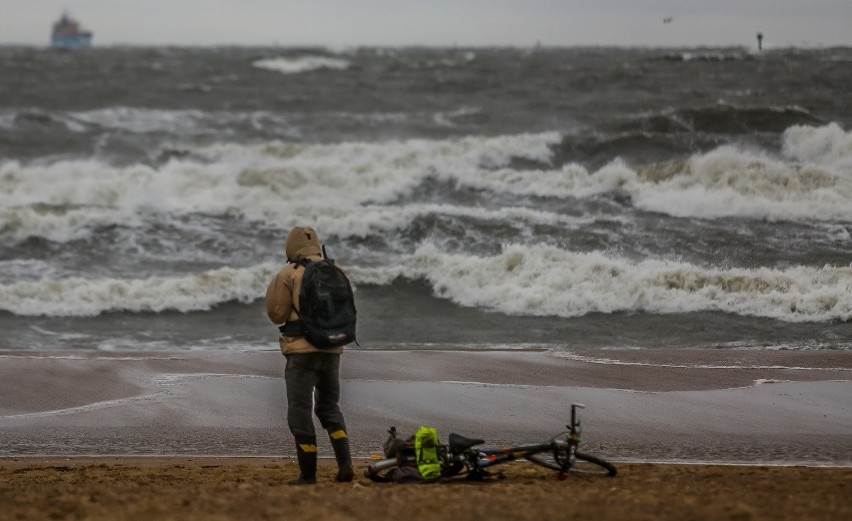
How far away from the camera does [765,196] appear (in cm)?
2102

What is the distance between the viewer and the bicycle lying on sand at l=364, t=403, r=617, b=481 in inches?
254

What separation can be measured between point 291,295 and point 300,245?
1.04 feet

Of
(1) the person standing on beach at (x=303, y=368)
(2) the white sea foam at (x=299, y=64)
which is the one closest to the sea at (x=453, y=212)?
(1) the person standing on beach at (x=303, y=368)

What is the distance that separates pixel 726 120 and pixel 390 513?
25.6 metres

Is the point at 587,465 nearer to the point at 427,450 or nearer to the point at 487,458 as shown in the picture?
the point at 487,458

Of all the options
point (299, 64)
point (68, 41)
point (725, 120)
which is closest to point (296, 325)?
point (725, 120)

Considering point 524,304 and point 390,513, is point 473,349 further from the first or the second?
point 390,513

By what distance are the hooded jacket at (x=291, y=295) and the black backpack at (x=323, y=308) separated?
0.18ft

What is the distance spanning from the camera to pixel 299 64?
207ft

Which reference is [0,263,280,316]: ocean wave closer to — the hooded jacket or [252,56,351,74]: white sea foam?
the hooded jacket

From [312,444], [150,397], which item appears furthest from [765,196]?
[312,444]

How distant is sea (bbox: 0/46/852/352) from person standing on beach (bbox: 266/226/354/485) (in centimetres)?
553

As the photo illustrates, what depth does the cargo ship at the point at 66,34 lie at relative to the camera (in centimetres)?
15538

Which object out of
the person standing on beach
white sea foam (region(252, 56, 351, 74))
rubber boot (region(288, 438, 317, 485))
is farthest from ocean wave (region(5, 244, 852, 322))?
white sea foam (region(252, 56, 351, 74))
